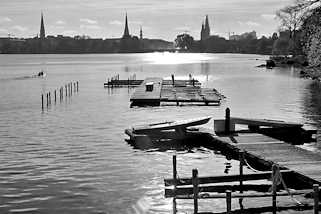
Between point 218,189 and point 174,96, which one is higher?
point 174,96

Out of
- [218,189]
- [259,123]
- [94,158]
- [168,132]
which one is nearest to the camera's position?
[218,189]

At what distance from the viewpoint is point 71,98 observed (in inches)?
3280

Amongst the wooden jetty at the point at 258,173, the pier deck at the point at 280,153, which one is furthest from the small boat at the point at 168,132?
the pier deck at the point at 280,153

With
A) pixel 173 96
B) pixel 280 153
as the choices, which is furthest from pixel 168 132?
pixel 173 96

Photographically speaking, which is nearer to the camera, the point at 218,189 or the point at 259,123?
the point at 218,189

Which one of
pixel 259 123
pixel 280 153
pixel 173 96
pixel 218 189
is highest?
pixel 259 123

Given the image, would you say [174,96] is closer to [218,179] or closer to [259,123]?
[259,123]

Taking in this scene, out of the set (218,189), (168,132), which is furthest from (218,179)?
(168,132)

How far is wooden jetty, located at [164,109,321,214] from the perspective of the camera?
73.5 feet

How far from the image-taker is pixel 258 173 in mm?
26641

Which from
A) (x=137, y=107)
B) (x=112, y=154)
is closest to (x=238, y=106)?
(x=137, y=107)

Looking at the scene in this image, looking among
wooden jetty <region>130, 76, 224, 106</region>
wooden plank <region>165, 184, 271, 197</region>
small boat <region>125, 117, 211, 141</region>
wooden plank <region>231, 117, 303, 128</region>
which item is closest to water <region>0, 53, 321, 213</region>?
wooden plank <region>165, 184, 271, 197</region>

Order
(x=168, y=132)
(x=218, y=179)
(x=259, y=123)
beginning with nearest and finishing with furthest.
A: (x=218, y=179)
(x=168, y=132)
(x=259, y=123)

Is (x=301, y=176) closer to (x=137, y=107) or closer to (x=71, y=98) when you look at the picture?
(x=137, y=107)
